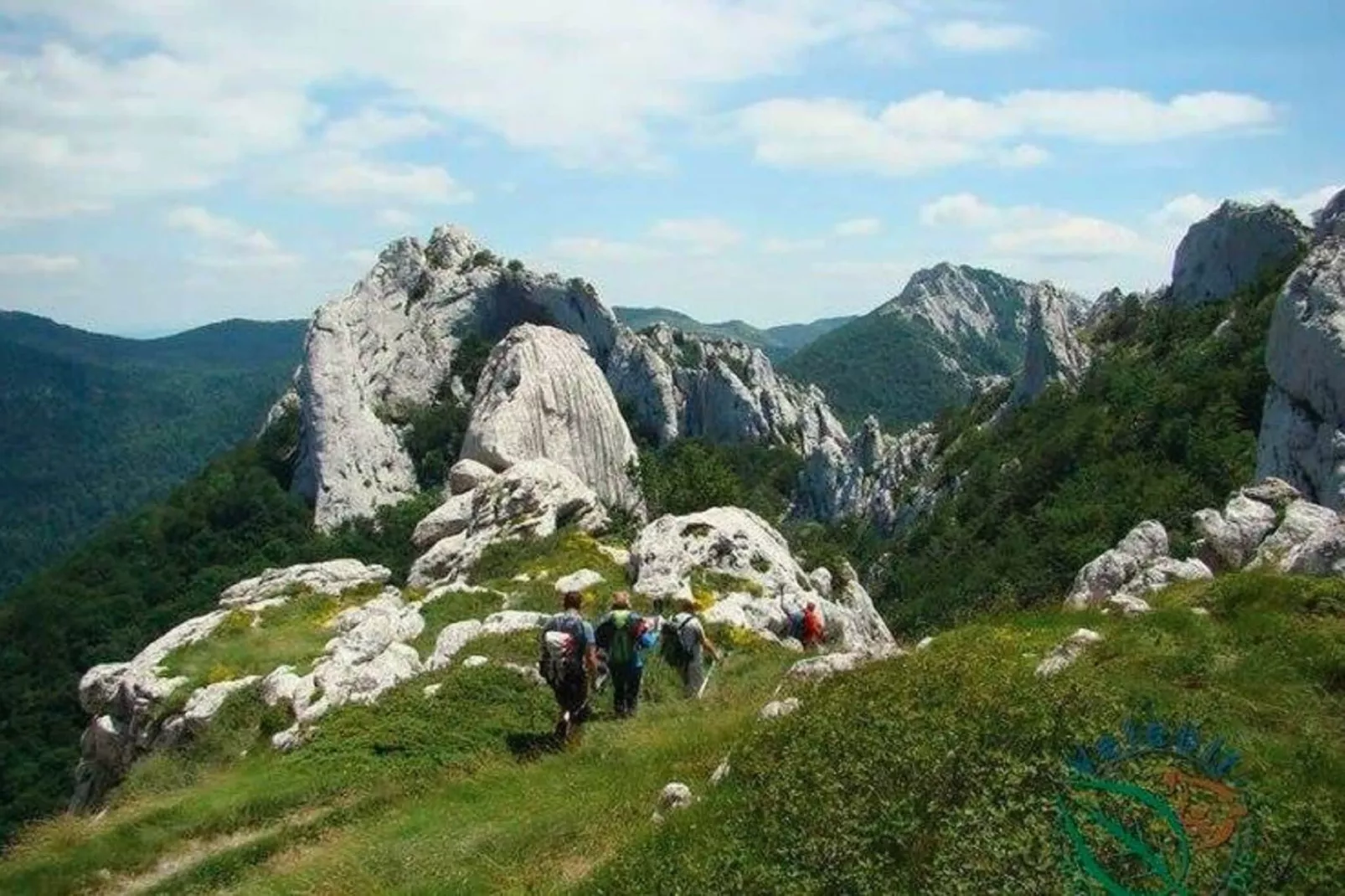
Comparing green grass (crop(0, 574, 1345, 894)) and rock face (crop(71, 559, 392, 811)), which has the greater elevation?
green grass (crop(0, 574, 1345, 894))

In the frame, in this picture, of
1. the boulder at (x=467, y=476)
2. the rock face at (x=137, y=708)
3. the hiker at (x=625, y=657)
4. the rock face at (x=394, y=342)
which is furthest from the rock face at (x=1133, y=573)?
the rock face at (x=394, y=342)

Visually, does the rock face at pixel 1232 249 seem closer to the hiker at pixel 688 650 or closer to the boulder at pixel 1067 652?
the hiker at pixel 688 650

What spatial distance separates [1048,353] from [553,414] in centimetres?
8098

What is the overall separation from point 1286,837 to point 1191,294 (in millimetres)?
129100

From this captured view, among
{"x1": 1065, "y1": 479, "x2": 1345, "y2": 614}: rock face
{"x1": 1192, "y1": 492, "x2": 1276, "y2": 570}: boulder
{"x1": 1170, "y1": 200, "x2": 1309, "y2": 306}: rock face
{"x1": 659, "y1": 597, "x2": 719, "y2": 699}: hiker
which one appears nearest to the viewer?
{"x1": 1065, "y1": 479, "x2": 1345, "y2": 614}: rock face

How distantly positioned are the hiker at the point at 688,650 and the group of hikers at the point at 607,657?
2 centimetres

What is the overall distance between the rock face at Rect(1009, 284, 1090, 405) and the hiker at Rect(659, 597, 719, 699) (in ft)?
372

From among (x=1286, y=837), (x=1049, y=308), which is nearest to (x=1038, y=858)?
(x=1286, y=837)

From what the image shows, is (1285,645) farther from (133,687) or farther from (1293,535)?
(133,687)

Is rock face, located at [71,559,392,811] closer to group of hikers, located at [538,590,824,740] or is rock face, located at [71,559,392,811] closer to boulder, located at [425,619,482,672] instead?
boulder, located at [425,619,482,672]

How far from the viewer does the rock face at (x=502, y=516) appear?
4328 cm

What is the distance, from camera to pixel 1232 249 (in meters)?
117

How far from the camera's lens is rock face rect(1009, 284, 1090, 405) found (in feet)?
433

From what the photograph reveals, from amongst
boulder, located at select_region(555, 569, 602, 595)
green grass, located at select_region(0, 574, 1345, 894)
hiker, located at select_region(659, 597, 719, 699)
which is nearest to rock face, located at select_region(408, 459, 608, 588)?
boulder, located at select_region(555, 569, 602, 595)
